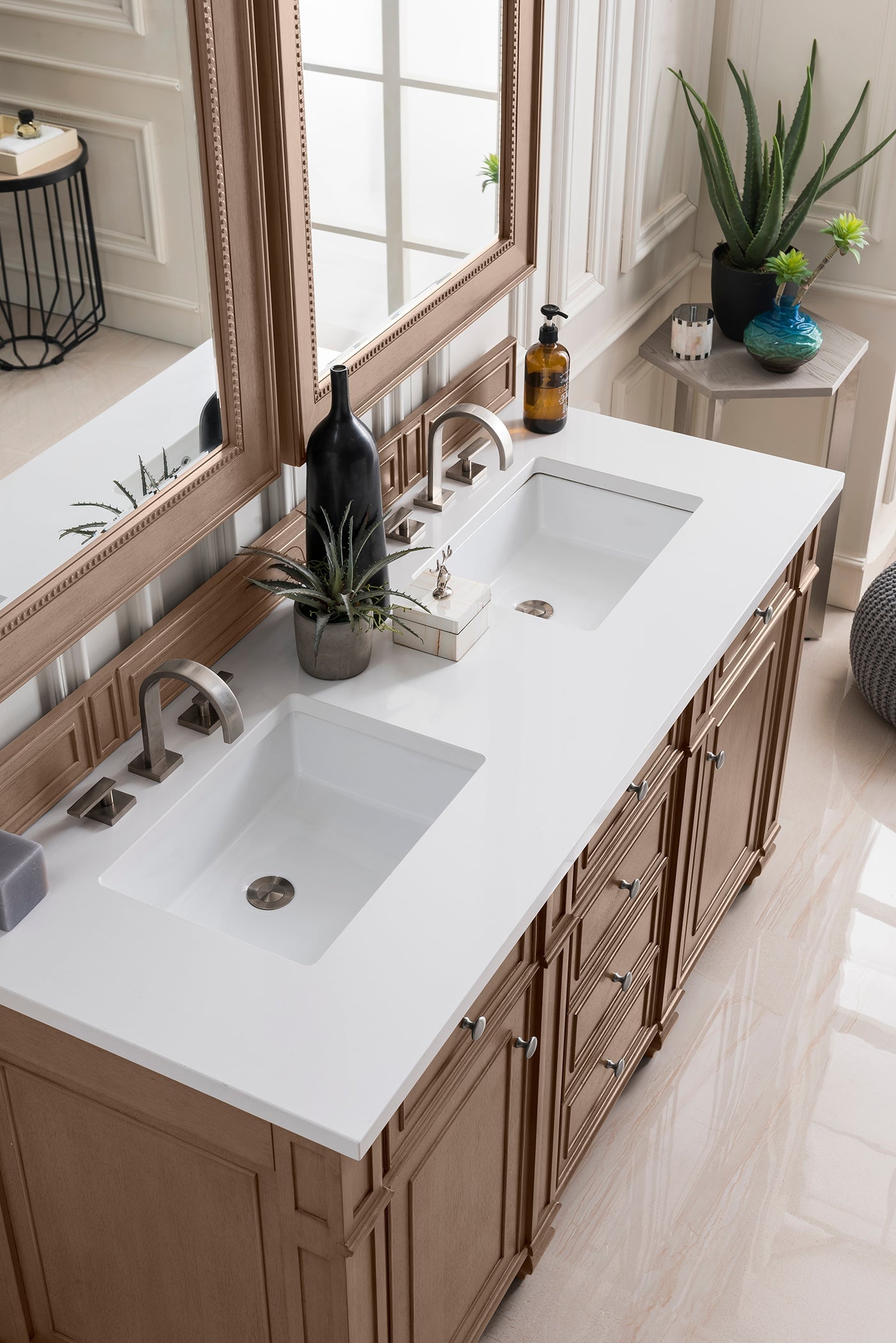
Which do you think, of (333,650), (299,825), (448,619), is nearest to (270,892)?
(299,825)

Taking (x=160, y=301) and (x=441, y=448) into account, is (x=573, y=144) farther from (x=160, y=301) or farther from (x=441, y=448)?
(x=160, y=301)

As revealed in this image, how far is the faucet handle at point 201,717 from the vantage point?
71.6 inches

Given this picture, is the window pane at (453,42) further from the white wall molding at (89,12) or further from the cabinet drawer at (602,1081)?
the cabinet drawer at (602,1081)

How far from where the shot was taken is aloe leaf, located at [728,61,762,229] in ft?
9.91

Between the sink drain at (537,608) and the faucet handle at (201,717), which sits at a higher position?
the faucet handle at (201,717)

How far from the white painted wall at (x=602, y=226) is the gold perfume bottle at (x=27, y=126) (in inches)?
23.4

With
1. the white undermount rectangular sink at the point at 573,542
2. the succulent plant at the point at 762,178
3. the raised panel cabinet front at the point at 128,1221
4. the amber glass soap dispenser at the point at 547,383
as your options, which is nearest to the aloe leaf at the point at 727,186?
the succulent plant at the point at 762,178

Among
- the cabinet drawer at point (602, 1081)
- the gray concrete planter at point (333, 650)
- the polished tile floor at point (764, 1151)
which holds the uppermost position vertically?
the gray concrete planter at point (333, 650)

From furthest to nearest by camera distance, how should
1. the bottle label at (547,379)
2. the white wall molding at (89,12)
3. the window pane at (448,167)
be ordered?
the bottle label at (547,379) → the window pane at (448,167) → the white wall molding at (89,12)

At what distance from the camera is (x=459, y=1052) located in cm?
161

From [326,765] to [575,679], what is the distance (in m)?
0.36

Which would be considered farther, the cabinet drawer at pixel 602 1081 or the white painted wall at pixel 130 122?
the cabinet drawer at pixel 602 1081

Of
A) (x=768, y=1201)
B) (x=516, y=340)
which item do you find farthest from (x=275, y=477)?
(x=768, y=1201)

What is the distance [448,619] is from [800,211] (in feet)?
5.35
